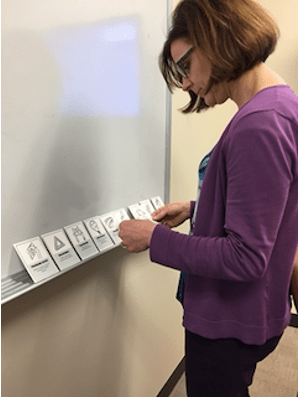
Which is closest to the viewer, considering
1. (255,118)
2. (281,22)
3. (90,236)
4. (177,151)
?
(255,118)

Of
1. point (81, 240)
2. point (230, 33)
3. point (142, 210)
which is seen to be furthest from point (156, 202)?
point (230, 33)

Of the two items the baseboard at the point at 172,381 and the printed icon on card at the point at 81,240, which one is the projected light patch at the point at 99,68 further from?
the baseboard at the point at 172,381

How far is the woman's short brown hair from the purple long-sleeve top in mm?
86

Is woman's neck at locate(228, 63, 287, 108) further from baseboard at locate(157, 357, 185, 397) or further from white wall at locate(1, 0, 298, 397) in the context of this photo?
baseboard at locate(157, 357, 185, 397)

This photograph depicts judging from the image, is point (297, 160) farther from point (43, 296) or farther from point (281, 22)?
point (281, 22)

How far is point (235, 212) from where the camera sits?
2.18 ft

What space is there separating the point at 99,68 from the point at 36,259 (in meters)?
0.53

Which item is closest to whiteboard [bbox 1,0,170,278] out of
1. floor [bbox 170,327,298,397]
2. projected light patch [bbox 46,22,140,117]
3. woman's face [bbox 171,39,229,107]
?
projected light patch [bbox 46,22,140,117]

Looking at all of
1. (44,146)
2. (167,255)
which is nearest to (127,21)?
(44,146)

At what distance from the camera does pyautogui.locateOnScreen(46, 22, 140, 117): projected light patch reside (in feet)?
2.68

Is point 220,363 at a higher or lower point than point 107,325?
higher

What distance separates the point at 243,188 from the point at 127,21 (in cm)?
68

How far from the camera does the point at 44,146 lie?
792 mm

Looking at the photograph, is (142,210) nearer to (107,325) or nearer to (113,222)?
(113,222)
